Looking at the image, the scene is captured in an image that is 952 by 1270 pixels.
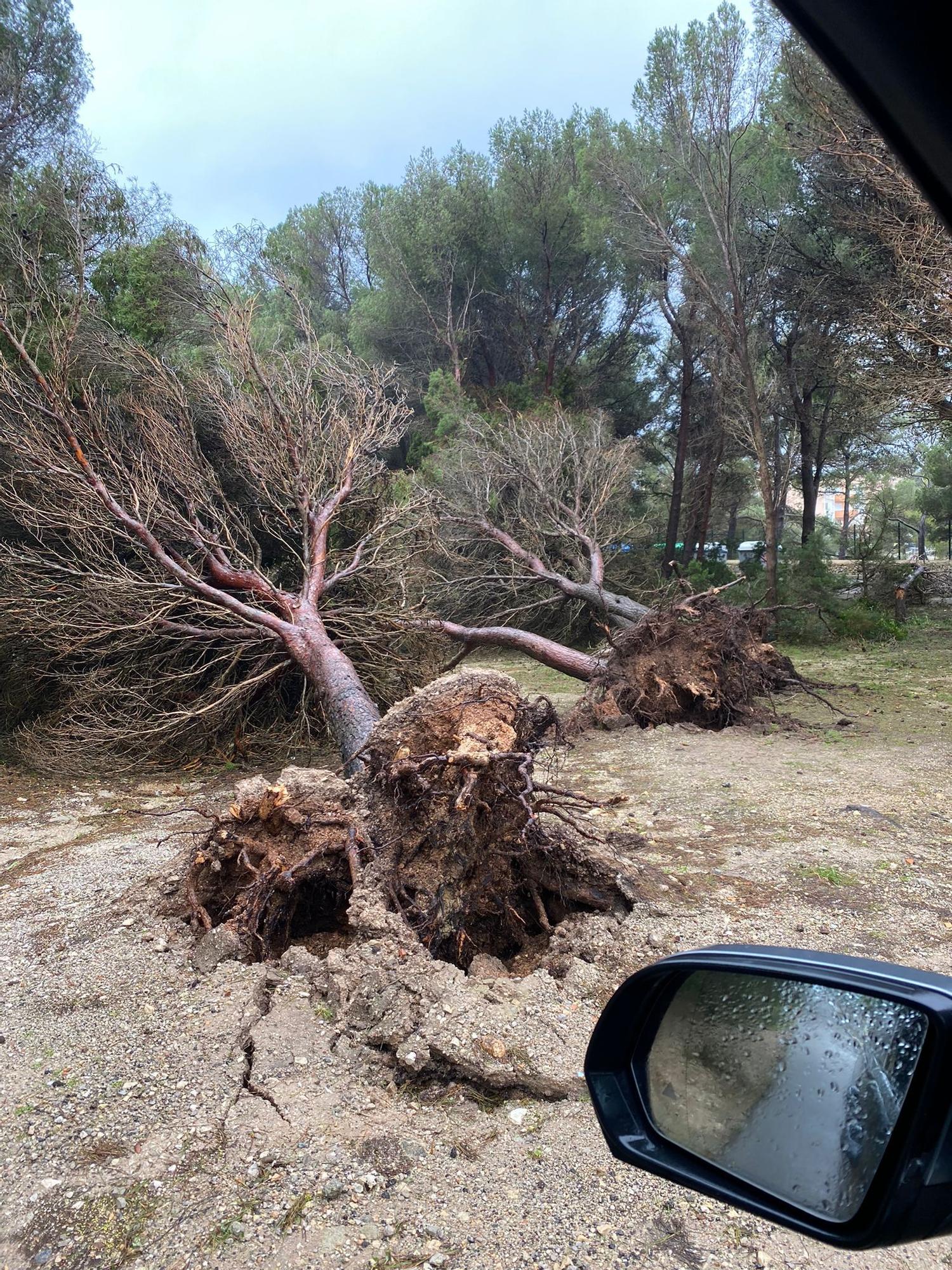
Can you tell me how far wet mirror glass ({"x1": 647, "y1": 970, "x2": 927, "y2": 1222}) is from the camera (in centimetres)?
86

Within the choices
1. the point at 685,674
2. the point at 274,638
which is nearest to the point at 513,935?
the point at 274,638

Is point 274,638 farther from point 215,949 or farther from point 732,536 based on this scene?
point 732,536

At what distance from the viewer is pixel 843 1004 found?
96 centimetres

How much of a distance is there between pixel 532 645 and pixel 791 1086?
8.26 meters

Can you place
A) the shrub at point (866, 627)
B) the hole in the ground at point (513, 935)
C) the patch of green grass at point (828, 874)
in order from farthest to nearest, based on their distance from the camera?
1. the shrub at point (866, 627)
2. the patch of green grass at point (828, 874)
3. the hole in the ground at point (513, 935)

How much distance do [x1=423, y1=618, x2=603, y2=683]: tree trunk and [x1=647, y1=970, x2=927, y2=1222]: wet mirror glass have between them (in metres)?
6.98

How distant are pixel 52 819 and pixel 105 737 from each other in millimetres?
1124

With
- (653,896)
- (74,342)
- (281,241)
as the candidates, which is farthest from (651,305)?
(653,896)

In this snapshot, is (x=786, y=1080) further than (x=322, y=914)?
No

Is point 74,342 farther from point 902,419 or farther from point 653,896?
point 902,419

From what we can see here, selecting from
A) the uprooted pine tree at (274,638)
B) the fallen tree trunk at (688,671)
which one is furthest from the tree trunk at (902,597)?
the uprooted pine tree at (274,638)

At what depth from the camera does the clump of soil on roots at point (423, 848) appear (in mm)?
3207

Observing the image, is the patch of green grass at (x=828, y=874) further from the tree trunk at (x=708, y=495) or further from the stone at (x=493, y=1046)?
the tree trunk at (x=708, y=495)

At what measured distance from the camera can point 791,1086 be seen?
1013 mm
